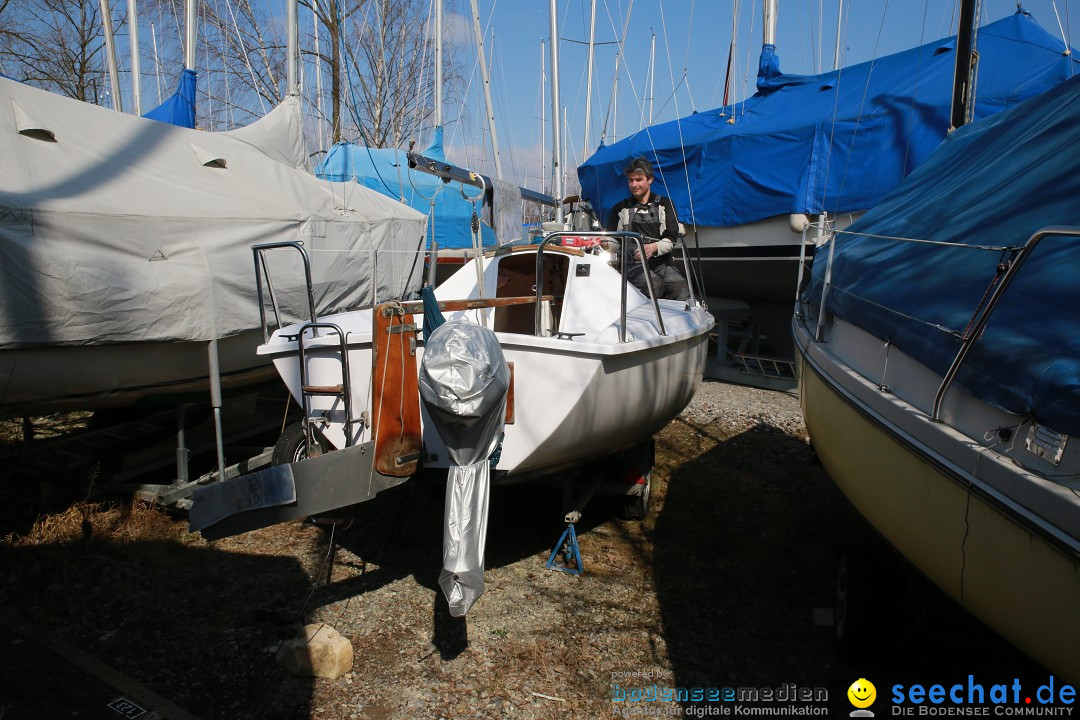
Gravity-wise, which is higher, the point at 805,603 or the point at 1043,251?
the point at 1043,251

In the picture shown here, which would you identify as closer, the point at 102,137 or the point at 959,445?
the point at 959,445

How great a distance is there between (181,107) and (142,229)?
3281 mm

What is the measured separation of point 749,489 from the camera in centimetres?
523

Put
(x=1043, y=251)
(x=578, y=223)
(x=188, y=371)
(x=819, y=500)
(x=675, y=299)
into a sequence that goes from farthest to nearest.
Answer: (x=578, y=223), (x=675, y=299), (x=819, y=500), (x=188, y=371), (x=1043, y=251)

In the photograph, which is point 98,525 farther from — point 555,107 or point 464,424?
point 555,107

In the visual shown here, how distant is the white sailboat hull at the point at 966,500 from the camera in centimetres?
161

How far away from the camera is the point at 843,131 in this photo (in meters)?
7.75

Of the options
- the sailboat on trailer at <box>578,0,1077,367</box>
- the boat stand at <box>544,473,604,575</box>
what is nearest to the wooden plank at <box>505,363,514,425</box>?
the boat stand at <box>544,473,604,575</box>

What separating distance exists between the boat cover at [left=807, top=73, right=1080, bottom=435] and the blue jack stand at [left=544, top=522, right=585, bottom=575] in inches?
73.9

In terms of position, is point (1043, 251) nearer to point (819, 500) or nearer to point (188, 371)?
point (819, 500)

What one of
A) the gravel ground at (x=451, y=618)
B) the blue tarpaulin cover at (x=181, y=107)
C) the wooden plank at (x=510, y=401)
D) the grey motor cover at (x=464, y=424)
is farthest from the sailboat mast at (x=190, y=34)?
the grey motor cover at (x=464, y=424)

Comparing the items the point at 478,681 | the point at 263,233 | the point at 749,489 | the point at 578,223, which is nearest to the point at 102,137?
the point at 263,233

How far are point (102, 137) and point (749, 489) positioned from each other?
513cm

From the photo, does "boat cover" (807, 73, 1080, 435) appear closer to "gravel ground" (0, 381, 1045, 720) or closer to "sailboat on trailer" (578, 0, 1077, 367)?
"gravel ground" (0, 381, 1045, 720)
